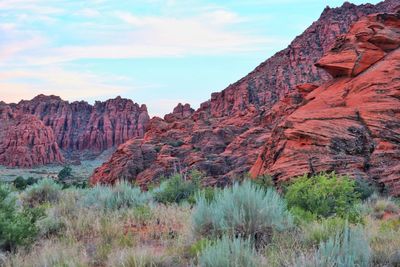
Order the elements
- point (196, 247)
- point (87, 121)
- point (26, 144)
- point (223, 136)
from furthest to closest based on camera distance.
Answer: point (87, 121)
point (26, 144)
point (223, 136)
point (196, 247)

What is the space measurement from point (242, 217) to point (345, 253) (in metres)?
1.74

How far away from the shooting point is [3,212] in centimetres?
648

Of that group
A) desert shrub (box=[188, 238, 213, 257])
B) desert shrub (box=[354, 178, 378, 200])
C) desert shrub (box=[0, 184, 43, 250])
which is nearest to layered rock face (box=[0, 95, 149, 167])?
desert shrub (box=[354, 178, 378, 200])

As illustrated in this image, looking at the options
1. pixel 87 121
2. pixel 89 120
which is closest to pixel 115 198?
pixel 89 120

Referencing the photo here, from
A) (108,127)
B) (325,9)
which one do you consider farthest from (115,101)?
(325,9)

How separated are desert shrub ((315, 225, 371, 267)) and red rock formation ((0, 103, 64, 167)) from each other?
358 feet

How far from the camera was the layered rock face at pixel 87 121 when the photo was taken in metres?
156

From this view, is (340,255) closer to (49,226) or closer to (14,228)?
(14,228)

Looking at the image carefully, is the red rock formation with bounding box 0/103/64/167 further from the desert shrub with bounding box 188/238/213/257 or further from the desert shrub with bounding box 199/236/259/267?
the desert shrub with bounding box 199/236/259/267

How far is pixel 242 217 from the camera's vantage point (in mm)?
5641

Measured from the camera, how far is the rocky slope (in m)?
33.6

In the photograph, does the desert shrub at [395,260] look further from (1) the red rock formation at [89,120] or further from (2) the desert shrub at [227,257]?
(1) the red rock formation at [89,120]

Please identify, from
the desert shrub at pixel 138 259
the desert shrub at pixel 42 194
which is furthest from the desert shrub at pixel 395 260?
the desert shrub at pixel 42 194

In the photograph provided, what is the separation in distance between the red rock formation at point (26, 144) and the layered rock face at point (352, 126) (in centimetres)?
9574
